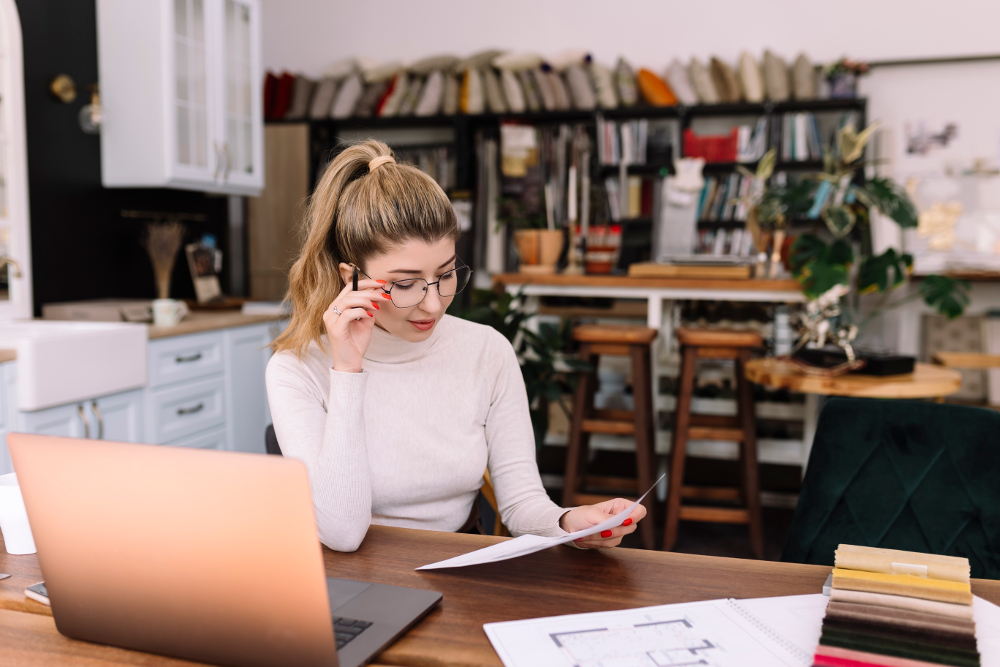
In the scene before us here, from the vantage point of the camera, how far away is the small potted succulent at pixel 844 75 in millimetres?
4594

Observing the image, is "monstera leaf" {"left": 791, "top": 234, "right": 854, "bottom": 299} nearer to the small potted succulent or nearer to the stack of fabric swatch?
the small potted succulent

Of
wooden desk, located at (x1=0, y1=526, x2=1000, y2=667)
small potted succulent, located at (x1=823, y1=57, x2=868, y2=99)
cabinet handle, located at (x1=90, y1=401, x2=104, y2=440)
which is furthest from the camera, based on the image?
small potted succulent, located at (x1=823, y1=57, x2=868, y2=99)

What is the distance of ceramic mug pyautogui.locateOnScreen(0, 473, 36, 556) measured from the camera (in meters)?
0.96

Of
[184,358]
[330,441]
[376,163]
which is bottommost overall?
[184,358]

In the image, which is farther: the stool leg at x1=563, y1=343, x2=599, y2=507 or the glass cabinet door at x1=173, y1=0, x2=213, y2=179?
the glass cabinet door at x1=173, y1=0, x2=213, y2=179

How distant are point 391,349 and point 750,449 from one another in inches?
74.3

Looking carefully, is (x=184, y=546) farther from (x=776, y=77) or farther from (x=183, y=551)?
(x=776, y=77)

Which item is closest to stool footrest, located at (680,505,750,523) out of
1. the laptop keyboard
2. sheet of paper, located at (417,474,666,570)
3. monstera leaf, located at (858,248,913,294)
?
monstera leaf, located at (858,248,913,294)

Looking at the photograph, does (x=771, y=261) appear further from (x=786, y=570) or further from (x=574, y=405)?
(x=786, y=570)

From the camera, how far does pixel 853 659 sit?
27.6 inches

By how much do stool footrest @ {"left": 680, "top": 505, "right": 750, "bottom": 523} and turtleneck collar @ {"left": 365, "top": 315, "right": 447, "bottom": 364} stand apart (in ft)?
5.91

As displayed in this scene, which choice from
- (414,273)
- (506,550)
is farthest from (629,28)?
(506,550)

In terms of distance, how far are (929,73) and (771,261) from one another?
232cm

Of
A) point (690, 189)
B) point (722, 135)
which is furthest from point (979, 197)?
point (690, 189)
